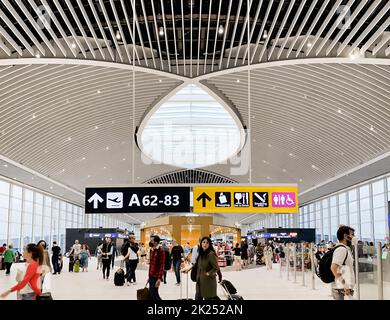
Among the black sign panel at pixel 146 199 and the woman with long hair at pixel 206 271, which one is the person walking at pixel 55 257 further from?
the woman with long hair at pixel 206 271

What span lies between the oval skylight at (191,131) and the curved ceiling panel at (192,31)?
604cm

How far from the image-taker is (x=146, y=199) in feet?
36.7

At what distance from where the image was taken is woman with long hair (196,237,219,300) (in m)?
7.68

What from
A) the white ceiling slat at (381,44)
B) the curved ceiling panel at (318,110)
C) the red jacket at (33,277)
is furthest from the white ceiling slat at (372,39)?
the red jacket at (33,277)

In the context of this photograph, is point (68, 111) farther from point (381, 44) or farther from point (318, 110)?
point (381, 44)

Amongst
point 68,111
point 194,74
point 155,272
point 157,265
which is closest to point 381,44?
point 194,74

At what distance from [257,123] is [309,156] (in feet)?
17.0

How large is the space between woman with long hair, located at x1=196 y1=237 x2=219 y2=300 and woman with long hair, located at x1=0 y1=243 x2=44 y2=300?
268cm

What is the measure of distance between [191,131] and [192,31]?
1764 centimetres

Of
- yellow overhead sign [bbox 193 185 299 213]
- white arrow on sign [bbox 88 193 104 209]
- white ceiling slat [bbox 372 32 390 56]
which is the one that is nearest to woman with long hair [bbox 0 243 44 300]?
white arrow on sign [bbox 88 193 104 209]

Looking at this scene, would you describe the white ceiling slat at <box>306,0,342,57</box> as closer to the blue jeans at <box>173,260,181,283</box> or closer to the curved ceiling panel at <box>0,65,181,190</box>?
the curved ceiling panel at <box>0,65,181,190</box>
